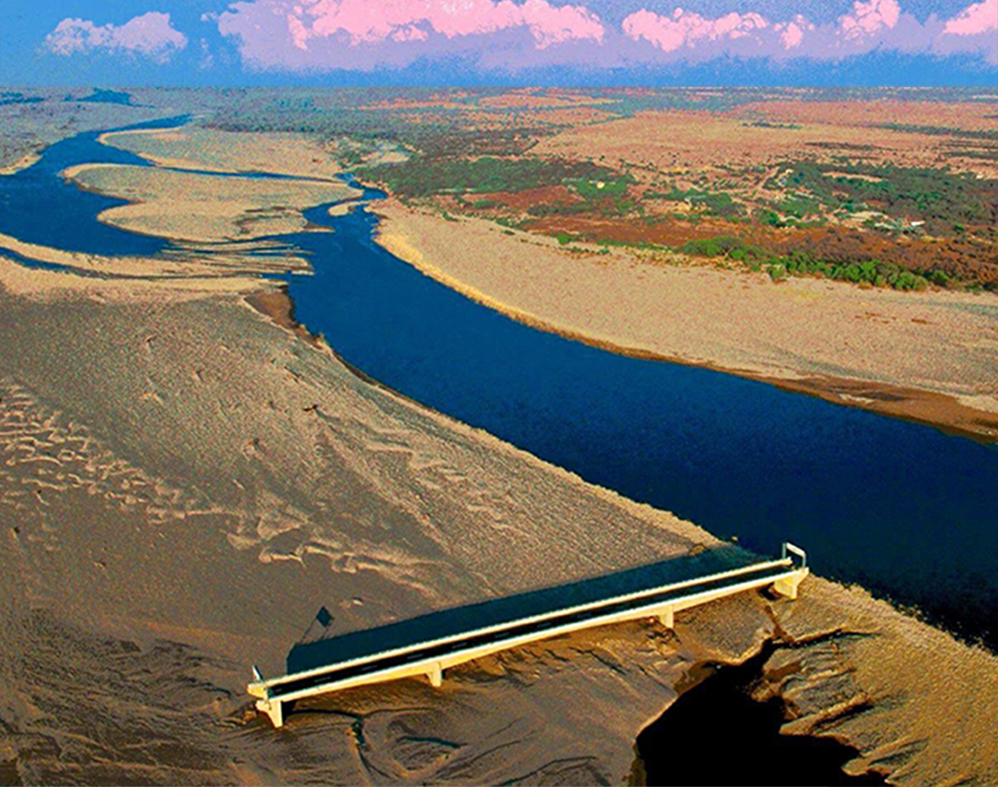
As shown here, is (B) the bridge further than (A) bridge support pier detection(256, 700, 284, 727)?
Yes

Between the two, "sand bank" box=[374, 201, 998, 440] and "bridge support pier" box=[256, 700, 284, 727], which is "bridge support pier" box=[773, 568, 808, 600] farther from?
"sand bank" box=[374, 201, 998, 440]

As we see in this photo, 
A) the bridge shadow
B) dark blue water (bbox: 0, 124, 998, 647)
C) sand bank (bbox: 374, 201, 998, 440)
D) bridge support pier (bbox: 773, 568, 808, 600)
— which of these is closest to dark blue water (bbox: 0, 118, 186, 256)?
dark blue water (bbox: 0, 124, 998, 647)

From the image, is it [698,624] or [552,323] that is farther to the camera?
[552,323]

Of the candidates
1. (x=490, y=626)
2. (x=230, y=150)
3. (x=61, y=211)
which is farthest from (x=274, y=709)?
(x=230, y=150)

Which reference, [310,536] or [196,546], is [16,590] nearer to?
[196,546]

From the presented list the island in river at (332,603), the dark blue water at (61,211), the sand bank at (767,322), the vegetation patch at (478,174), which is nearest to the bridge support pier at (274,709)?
the island in river at (332,603)

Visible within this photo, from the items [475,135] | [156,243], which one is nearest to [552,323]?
[156,243]
